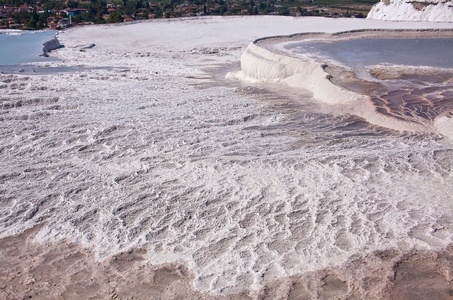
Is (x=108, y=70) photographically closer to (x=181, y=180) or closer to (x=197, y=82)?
(x=197, y=82)

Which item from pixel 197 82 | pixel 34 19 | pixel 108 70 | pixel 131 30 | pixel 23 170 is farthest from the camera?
pixel 34 19

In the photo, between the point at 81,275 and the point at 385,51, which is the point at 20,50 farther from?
the point at 81,275

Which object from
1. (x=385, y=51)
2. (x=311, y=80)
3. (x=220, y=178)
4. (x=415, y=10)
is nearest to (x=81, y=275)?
(x=220, y=178)

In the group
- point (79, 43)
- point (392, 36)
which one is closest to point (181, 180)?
point (79, 43)

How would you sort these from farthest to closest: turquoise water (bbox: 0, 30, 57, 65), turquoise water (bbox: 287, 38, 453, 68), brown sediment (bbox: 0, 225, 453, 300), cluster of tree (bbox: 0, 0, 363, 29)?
cluster of tree (bbox: 0, 0, 363, 29), turquoise water (bbox: 0, 30, 57, 65), turquoise water (bbox: 287, 38, 453, 68), brown sediment (bbox: 0, 225, 453, 300)

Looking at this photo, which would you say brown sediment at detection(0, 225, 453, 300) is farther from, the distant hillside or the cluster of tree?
the cluster of tree

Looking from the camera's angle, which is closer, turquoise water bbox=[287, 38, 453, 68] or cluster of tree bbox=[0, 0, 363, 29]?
turquoise water bbox=[287, 38, 453, 68]

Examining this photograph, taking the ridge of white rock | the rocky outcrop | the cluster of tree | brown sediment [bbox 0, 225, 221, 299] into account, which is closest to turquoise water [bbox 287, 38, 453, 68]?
the ridge of white rock
